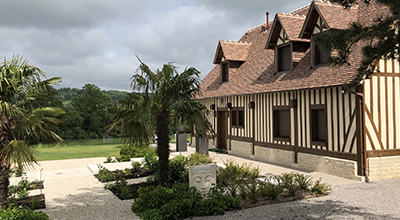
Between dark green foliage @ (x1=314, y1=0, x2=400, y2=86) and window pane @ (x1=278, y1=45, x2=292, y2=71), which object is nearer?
dark green foliage @ (x1=314, y1=0, x2=400, y2=86)

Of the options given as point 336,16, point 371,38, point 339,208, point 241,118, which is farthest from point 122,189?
point 241,118

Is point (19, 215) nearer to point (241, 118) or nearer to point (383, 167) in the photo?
point (383, 167)

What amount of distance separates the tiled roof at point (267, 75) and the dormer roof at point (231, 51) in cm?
32

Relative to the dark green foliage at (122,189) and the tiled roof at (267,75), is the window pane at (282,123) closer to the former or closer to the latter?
the tiled roof at (267,75)

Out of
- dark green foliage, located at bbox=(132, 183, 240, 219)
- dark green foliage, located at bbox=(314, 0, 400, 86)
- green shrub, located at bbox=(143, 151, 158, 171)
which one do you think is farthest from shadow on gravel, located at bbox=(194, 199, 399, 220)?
green shrub, located at bbox=(143, 151, 158, 171)

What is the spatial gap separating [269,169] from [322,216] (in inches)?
232

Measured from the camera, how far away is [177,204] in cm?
668

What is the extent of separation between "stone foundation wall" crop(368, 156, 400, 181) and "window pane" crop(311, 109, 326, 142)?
1.90m

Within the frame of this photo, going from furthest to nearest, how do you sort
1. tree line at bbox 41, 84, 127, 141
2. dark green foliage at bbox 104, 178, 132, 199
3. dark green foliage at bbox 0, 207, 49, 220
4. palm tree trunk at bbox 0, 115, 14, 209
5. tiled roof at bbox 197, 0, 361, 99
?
1. tree line at bbox 41, 84, 127, 141
2. tiled roof at bbox 197, 0, 361, 99
3. dark green foliage at bbox 104, 178, 132, 199
4. palm tree trunk at bbox 0, 115, 14, 209
5. dark green foliage at bbox 0, 207, 49, 220

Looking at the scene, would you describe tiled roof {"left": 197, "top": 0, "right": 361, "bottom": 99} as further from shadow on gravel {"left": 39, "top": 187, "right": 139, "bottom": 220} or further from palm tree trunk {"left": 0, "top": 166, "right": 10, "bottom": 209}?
palm tree trunk {"left": 0, "top": 166, "right": 10, "bottom": 209}

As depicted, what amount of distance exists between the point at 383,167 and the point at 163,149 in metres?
7.19

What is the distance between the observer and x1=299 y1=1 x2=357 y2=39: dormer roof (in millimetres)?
11762

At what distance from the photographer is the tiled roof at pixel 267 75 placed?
35.9 ft

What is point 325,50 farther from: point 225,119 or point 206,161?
point 225,119
